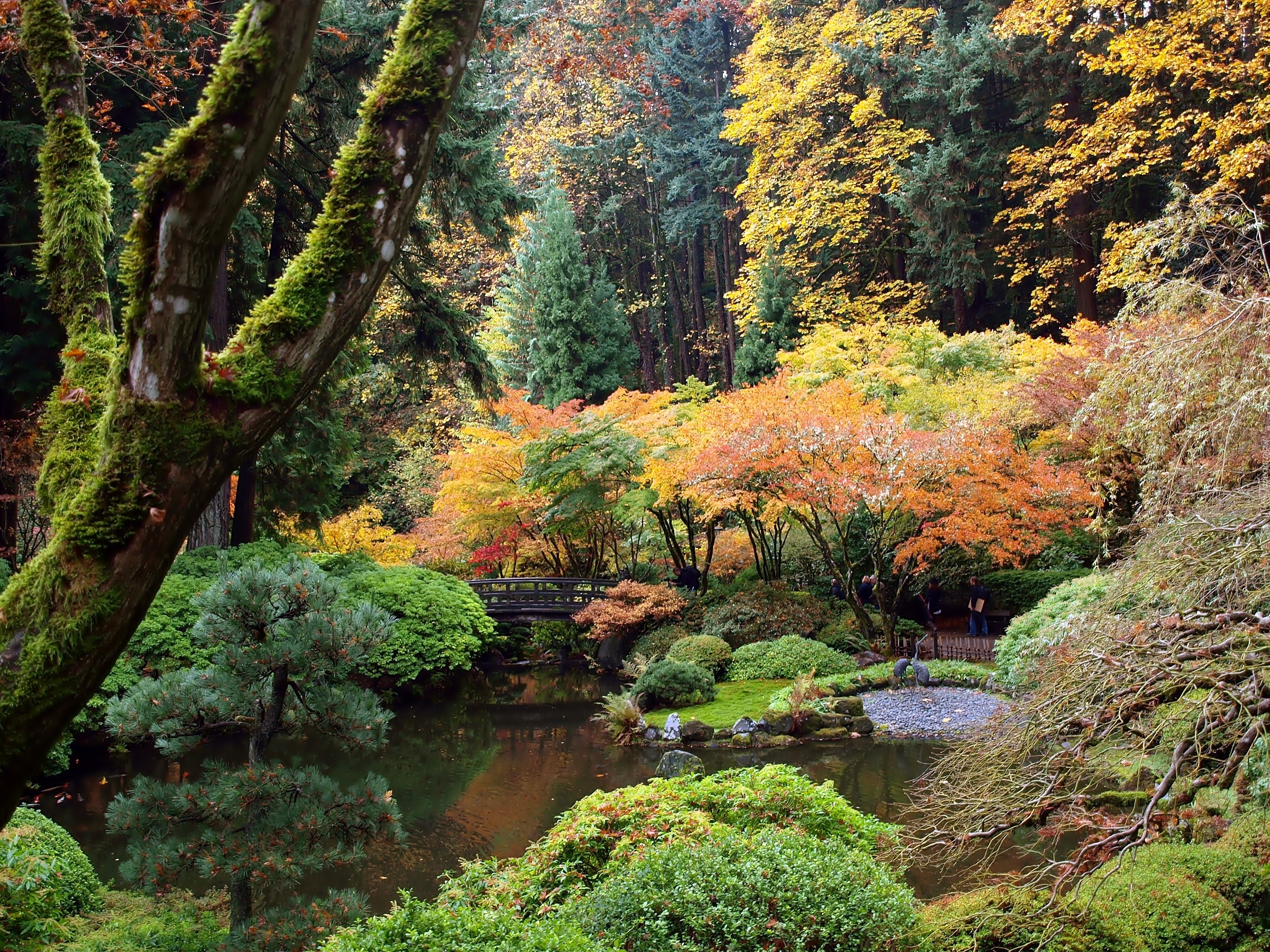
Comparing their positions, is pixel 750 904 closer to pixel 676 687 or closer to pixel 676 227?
pixel 676 687

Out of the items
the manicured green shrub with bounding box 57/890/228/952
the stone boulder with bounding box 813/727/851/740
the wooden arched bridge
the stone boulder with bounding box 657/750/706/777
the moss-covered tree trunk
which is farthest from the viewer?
the wooden arched bridge

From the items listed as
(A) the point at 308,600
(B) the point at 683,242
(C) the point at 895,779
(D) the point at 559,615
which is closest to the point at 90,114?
(A) the point at 308,600

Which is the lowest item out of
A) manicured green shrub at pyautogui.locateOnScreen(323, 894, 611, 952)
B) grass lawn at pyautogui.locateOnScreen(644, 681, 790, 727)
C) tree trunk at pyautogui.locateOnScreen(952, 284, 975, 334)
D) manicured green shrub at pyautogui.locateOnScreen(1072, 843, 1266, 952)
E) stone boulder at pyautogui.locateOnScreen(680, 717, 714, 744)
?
stone boulder at pyautogui.locateOnScreen(680, 717, 714, 744)

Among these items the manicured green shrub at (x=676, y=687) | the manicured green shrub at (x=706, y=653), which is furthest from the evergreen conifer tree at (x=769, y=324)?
the manicured green shrub at (x=676, y=687)

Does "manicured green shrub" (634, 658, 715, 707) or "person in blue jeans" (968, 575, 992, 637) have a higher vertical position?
"person in blue jeans" (968, 575, 992, 637)

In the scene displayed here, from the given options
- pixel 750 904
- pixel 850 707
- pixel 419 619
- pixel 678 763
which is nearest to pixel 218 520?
pixel 419 619

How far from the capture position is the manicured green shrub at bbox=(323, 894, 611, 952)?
3.51 meters

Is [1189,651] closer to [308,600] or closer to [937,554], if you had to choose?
[308,600]

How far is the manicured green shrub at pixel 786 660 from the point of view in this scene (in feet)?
44.2

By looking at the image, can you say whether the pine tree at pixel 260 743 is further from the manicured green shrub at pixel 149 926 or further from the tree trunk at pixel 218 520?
the tree trunk at pixel 218 520

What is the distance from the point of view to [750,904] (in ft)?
13.1

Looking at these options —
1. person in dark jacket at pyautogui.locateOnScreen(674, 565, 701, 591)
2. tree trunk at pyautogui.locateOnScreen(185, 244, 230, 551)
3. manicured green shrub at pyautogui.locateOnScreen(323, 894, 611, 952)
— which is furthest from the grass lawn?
manicured green shrub at pyautogui.locateOnScreen(323, 894, 611, 952)

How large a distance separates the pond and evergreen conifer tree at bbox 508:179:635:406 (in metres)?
14.9

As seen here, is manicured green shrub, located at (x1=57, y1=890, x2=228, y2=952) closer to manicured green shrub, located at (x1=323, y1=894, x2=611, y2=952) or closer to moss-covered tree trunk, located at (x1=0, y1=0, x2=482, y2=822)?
manicured green shrub, located at (x1=323, y1=894, x2=611, y2=952)
